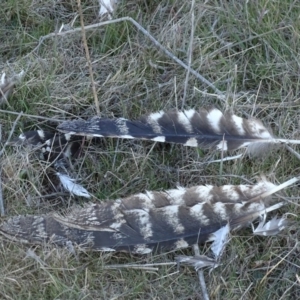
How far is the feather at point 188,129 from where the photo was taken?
191cm

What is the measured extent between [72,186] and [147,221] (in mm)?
245

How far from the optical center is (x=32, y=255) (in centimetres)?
175

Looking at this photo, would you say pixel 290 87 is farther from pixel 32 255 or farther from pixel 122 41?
pixel 32 255

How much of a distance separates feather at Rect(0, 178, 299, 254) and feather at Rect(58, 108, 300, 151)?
6.1 inches

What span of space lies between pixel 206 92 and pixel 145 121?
236mm

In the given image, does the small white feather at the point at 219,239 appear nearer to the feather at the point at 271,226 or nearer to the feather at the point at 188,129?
the feather at the point at 271,226

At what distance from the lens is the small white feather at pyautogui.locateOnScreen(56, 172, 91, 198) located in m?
Answer: 1.89

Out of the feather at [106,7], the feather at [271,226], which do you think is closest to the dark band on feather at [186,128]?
the feather at [271,226]

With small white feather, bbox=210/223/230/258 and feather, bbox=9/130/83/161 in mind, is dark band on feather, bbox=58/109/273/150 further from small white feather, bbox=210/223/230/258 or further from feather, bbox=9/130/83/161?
small white feather, bbox=210/223/230/258

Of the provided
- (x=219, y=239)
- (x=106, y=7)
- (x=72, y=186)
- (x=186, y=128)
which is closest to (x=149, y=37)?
(x=106, y=7)

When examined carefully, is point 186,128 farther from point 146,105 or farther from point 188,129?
point 146,105

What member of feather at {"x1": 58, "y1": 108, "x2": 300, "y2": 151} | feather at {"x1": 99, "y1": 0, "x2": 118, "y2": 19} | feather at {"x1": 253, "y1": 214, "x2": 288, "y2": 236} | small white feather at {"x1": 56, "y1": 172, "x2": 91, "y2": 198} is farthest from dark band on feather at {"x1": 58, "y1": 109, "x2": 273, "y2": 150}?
feather at {"x1": 99, "y1": 0, "x2": 118, "y2": 19}

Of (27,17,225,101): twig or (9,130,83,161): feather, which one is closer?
(9,130,83,161): feather

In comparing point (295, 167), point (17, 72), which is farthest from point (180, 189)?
point (17, 72)
